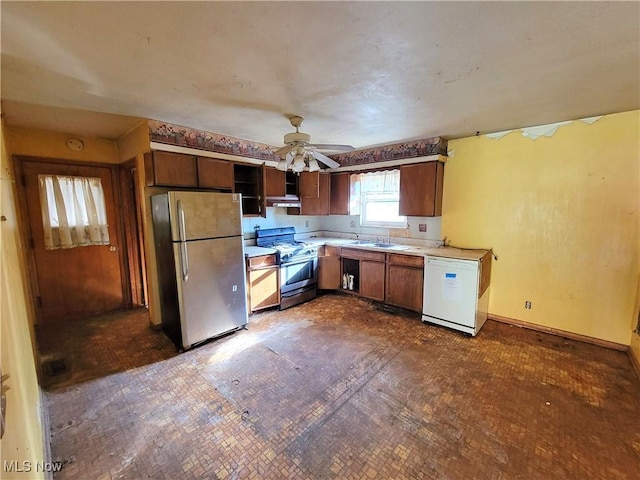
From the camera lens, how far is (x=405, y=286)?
12.1ft

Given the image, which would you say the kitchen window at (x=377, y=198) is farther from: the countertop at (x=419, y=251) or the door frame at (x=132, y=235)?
the door frame at (x=132, y=235)

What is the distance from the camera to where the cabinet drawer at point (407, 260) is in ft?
11.6

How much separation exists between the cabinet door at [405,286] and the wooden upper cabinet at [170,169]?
2750 millimetres

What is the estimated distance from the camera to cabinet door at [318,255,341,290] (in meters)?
4.35

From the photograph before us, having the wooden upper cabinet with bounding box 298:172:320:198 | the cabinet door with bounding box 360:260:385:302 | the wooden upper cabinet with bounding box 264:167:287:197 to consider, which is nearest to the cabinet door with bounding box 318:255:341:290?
the cabinet door with bounding box 360:260:385:302

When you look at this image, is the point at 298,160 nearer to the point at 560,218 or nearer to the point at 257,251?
the point at 257,251

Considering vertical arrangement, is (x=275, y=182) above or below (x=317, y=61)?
below

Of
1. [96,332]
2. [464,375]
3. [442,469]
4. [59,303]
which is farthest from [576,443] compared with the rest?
[59,303]

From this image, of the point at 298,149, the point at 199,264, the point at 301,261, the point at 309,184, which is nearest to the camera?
the point at 298,149

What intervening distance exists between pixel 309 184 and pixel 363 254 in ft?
4.71

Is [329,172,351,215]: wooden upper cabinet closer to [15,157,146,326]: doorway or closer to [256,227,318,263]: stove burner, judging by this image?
[256,227,318,263]: stove burner

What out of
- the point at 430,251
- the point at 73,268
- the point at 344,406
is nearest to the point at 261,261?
the point at 344,406

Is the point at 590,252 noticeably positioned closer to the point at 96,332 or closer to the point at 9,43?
the point at 9,43

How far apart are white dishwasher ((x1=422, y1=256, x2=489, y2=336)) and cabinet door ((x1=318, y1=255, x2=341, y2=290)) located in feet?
4.66
